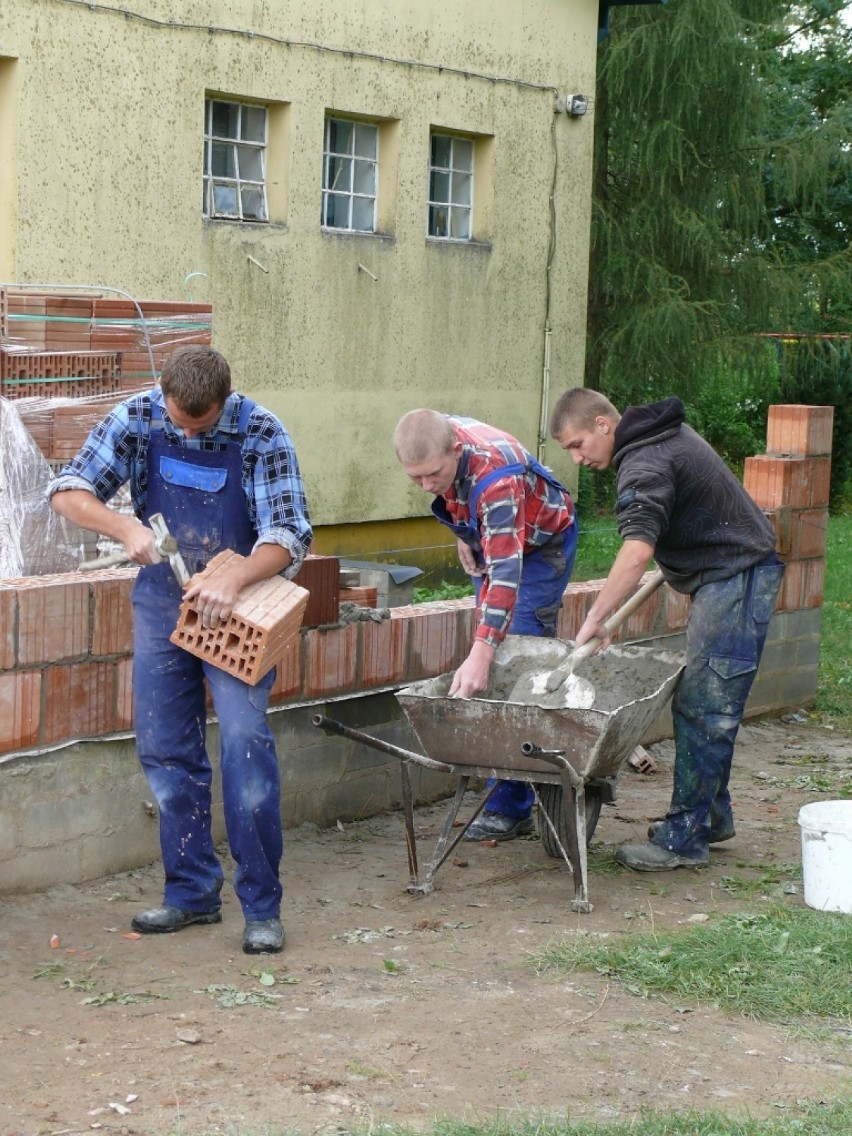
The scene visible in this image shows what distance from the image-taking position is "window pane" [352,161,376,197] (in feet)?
40.4

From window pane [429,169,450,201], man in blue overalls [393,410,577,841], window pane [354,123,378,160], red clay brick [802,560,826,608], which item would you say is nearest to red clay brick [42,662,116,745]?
man in blue overalls [393,410,577,841]

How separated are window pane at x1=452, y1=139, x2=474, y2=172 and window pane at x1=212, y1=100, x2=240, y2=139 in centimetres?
246

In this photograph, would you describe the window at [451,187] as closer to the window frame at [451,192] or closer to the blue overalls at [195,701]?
the window frame at [451,192]

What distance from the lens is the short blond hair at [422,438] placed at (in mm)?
5168

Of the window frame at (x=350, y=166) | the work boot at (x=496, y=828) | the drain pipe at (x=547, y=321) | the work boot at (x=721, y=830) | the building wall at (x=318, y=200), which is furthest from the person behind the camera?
the drain pipe at (x=547, y=321)

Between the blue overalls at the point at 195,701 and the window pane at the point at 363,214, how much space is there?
7976 mm

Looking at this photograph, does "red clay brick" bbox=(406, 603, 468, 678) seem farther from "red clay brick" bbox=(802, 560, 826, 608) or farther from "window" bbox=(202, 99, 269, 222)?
"window" bbox=(202, 99, 269, 222)

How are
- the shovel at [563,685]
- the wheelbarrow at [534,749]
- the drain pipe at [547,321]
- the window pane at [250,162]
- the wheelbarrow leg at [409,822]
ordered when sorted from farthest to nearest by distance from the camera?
1. the drain pipe at [547,321]
2. the window pane at [250,162]
3. the shovel at [563,685]
4. the wheelbarrow leg at [409,822]
5. the wheelbarrow at [534,749]

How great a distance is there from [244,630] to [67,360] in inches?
95.8

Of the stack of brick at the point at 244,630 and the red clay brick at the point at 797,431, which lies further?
the red clay brick at the point at 797,431

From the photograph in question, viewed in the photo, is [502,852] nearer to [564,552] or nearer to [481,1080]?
[564,552]

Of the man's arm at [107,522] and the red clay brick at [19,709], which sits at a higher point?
the man's arm at [107,522]

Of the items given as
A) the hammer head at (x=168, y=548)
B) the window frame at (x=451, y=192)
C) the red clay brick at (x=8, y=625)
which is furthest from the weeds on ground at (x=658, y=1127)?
the window frame at (x=451, y=192)

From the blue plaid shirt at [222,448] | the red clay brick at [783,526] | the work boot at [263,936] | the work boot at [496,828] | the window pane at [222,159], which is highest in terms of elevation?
the window pane at [222,159]
